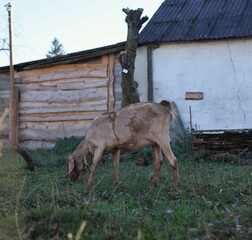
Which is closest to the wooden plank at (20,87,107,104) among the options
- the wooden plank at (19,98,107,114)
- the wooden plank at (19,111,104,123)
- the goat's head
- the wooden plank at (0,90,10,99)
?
the wooden plank at (19,98,107,114)

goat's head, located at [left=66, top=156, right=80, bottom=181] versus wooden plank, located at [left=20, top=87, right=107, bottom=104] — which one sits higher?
wooden plank, located at [left=20, top=87, right=107, bottom=104]

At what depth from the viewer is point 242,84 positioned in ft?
48.9

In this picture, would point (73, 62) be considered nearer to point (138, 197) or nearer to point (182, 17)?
point (182, 17)

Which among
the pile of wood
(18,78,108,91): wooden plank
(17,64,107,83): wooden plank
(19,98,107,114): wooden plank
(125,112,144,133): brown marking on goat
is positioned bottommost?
the pile of wood

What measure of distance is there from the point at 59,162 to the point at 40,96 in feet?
19.1

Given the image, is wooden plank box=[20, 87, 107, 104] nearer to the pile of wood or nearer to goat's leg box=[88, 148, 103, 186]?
the pile of wood

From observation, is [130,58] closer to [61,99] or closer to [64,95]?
[64,95]

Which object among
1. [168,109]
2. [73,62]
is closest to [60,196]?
[168,109]

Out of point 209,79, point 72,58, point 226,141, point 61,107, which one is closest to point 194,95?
point 209,79

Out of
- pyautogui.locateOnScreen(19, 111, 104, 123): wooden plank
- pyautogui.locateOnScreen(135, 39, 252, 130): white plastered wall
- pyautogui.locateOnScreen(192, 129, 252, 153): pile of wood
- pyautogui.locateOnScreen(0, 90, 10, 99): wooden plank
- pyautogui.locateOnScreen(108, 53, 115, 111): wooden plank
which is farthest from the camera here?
pyautogui.locateOnScreen(0, 90, 10, 99): wooden plank

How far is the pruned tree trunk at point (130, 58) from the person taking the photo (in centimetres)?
1489

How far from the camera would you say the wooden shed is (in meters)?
16.4

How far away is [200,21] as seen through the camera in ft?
52.7

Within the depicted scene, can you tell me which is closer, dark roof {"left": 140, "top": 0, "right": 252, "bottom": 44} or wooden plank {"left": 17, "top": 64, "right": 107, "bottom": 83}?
dark roof {"left": 140, "top": 0, "right": 252, "bottom": 44}
